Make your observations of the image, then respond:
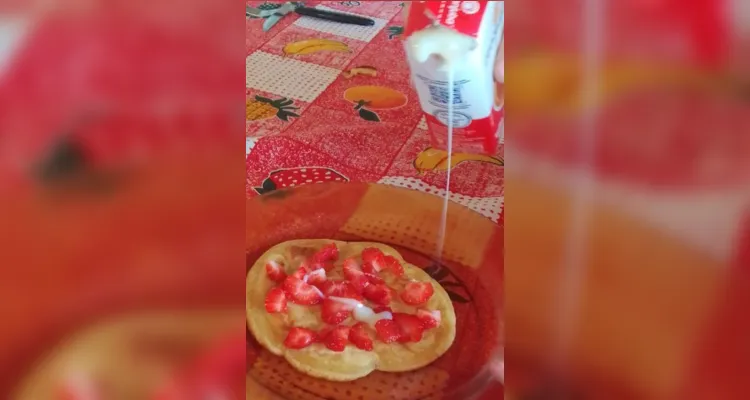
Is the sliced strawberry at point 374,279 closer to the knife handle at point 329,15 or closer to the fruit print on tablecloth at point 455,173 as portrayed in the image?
the fruit print on tablecloth at point 455,173

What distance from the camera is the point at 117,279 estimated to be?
335mm

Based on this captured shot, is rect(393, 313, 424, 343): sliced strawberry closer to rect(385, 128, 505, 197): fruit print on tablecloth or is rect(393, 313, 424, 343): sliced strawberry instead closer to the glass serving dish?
the glass serving dish

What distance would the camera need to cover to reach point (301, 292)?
2.15ft

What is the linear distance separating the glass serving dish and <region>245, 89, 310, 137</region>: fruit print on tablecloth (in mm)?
91

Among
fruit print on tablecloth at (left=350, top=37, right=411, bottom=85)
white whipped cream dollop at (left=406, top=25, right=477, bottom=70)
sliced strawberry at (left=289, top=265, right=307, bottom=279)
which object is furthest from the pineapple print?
white whipped cream dollop at (left=406, top=25, right=477, bottom=70)

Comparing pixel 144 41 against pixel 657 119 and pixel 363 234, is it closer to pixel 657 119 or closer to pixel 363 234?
pixel 657 119

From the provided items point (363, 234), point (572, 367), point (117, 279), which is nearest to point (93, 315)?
point (117, 279)

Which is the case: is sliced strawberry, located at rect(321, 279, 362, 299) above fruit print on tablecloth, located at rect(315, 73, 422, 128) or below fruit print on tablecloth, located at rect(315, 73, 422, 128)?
below

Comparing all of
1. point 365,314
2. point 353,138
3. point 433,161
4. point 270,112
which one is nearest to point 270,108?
point 270,112

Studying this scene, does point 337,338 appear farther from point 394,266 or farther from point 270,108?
point 270,108

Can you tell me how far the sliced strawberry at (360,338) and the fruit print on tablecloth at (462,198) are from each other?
165mm

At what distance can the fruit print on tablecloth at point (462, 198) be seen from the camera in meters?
0.66

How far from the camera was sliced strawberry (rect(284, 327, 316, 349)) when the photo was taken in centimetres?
61

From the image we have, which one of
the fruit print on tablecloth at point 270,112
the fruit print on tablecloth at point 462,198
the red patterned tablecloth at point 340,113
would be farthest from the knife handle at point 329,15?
the fruit print on tablecloth at point 462,198
